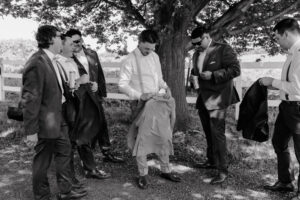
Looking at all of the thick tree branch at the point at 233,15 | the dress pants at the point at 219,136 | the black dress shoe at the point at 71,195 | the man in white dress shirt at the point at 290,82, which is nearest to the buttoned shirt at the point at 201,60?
the dress pants at the point at 219,136

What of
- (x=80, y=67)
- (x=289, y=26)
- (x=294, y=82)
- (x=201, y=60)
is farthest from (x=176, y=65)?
(x=294, y=82)

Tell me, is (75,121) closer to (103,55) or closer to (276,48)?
(276,48)

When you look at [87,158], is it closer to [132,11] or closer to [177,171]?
[177,171]

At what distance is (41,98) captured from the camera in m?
3.54

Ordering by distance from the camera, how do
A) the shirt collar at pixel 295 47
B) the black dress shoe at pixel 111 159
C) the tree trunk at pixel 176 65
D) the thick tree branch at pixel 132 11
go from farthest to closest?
the thick tree branch at pixel 132 11 → the tree trunk at pixel 176 65 → the black dress shoe at pixel 111 159 → the shirt collar at pixel 295 47

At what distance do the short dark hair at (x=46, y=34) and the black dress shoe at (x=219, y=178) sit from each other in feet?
8.70

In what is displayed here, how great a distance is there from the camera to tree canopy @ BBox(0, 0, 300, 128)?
5.73 m

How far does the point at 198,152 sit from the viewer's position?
5613mm

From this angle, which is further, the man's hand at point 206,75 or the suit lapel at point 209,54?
the suit lapel at point 209,54

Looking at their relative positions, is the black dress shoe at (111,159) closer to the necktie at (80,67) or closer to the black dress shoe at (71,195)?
the black dress shoe at (71,195)

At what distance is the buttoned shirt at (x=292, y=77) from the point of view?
3668 mm

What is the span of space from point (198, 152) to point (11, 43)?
22.7m

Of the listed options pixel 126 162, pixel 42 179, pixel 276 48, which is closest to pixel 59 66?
pixel 42 179

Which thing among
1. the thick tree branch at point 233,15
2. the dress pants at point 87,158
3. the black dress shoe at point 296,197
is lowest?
the black dress shoe at point 296,197
